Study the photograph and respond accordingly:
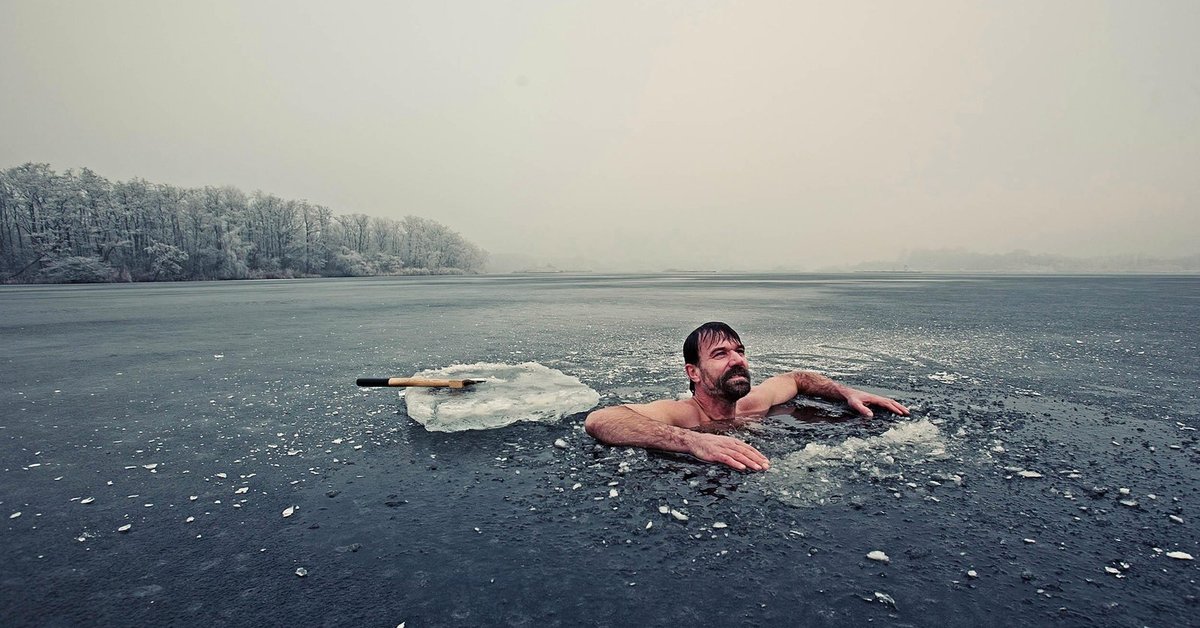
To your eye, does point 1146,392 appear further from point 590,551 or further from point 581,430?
point 590,551

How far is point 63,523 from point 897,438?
21.3 feet

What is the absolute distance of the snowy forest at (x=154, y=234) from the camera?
2318 inches

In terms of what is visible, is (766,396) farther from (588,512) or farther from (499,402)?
(588,512)

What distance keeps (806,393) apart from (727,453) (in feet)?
9.88

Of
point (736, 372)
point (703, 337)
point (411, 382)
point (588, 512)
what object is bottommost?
point (588, 512)

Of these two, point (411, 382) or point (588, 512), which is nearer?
point (588, 512)

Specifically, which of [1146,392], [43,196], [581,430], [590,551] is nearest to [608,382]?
[581,430]

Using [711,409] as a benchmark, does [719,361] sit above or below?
above

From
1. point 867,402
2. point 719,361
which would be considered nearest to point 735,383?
point 719,361

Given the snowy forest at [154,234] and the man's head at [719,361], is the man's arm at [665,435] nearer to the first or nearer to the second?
the man's head at [719,361]

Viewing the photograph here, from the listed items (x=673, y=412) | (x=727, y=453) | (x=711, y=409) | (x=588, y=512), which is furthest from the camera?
(x=711, y=409)

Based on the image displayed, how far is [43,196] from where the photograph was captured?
60562 millimetres

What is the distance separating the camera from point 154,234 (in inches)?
2675

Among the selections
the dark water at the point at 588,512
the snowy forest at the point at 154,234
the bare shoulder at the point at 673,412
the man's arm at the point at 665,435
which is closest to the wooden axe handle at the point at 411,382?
the dark water at the point at 588,512
